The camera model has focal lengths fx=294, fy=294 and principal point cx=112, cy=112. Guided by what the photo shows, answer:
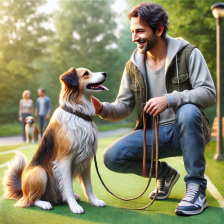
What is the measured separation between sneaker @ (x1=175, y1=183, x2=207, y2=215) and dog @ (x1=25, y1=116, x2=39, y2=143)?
747 cm

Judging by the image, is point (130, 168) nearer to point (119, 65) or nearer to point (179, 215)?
point (179, 215)

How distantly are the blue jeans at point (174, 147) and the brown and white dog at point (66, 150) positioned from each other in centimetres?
32

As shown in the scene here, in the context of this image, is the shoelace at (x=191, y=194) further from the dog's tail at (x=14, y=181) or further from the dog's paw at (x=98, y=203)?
the dog's tail at (x=14, y=181)

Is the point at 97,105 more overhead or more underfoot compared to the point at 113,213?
more overhead

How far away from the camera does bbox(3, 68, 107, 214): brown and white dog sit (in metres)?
2.59

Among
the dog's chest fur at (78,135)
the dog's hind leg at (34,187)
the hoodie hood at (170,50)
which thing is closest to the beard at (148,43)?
the hoodie hood at (170,50)

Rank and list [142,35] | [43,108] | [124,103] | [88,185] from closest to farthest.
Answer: [88,185] < [142,35] < [124,103] < [43,108]

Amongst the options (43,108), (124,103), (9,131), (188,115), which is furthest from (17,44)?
(188,115)

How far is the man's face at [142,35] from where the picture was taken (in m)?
2.91

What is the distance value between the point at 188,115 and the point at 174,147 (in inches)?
18.4

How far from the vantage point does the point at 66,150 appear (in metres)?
2.58

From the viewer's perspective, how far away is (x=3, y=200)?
2891mm

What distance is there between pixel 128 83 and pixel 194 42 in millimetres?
8663

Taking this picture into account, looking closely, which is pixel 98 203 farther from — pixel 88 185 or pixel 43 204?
pixel 43 204
